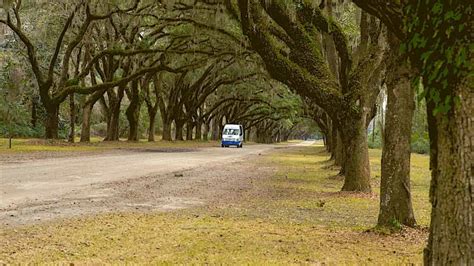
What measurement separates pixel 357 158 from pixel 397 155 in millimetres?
5375

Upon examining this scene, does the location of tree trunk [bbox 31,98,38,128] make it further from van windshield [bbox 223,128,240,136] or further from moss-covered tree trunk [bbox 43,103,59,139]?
moss-covered tree trunk [bbox 43,103,59,139]

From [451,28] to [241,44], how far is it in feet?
63.6

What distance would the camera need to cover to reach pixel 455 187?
4082 millimetres

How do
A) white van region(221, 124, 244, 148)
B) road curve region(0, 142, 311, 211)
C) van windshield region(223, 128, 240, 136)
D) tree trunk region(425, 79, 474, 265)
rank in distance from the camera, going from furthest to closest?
van windshield region(223, 128, 240, 136)
white van region(221, 124, 244, 148)
road curve region(0, 142, 311, 211)
tree trunk region(425, 79, 474, 265)

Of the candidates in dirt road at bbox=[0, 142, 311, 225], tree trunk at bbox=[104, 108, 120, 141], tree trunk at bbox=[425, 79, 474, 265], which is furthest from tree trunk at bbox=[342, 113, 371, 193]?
tree trunk at bbox=[104, 108, 120, 141]

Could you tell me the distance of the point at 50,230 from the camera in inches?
289

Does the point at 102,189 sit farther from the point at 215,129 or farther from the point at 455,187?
the point at 215,129

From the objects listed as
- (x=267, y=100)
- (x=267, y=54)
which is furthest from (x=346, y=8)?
(x=267, y=100)

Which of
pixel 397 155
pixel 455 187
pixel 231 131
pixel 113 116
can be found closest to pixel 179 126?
pixel 231 131

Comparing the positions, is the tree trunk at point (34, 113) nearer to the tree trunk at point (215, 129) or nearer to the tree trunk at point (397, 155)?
the tree trunk at point (215, 129)

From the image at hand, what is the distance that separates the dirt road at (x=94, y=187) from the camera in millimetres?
9367

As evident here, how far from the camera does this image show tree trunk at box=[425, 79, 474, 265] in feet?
13.1

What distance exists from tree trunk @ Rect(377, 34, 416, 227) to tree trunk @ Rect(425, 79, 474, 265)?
3.82m

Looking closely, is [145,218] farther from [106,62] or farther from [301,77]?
[106,62]
